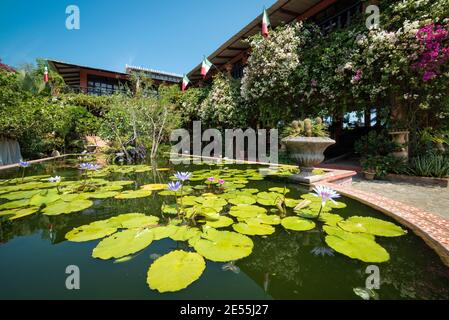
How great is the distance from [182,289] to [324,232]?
4.16ft

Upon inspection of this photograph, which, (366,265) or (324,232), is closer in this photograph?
(366,265)

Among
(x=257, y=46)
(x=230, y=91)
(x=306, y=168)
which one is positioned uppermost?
(x=257, y=46)

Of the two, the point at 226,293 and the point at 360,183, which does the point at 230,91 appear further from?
the point at 226,293

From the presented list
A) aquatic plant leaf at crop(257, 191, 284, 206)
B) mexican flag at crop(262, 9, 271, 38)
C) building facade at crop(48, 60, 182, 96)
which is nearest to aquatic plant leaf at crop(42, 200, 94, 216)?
aquatic plant leaf at crop(257, 191, 284, 206)

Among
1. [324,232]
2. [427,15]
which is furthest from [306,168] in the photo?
[427,15]

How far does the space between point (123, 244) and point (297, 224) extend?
4.68 feet

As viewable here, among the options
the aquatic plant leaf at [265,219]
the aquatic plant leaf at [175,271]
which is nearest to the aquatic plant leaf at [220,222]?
the aquatic plant leaf at [265,219]

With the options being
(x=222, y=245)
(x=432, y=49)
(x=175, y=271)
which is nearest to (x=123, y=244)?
(x=175, y=271)

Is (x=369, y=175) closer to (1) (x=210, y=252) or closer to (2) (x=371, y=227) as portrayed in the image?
(2) (x=371, y=227)

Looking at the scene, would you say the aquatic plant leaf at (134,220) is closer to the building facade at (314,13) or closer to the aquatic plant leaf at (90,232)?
the aquatic plant leaf at (90,232)

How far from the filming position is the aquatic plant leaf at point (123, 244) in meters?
1.46

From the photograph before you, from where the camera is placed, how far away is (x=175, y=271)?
125 cm

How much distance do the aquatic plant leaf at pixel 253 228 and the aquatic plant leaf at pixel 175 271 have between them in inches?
20.2

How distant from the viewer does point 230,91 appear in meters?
9.48
